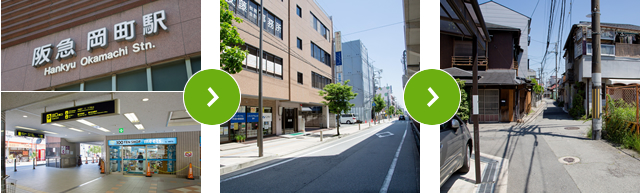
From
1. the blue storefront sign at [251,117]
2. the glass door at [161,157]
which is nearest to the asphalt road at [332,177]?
the glass door at [161,157]

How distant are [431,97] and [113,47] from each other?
206 inches

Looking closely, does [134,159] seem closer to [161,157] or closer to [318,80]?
[161,157]

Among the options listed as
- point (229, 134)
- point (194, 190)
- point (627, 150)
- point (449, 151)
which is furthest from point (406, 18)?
point (229, 134)

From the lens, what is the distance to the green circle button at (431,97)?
2102mm

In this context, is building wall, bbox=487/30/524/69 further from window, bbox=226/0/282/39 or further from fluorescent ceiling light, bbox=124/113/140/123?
fluorescent ceiling light, bbox=124/113/140/123

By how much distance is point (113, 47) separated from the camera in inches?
181

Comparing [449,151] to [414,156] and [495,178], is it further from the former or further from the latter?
[414,156]

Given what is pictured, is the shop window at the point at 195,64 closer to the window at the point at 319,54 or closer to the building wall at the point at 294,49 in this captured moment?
the building wall at the point at 294,49

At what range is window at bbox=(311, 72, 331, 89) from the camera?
1805 centimetres

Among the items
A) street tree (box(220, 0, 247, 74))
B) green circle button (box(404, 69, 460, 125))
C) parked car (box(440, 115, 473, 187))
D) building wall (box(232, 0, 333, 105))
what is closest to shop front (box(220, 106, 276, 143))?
building wall (box(232, 0, 333, 105))

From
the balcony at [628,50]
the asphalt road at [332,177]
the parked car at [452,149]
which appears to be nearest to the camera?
the parked car at [452,149]

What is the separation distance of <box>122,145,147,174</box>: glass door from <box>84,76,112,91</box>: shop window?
2.47 metres

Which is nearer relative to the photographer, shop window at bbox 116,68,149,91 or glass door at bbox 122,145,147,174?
shop window at bbox 116,68,149,91

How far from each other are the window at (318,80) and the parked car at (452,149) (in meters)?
13.1
